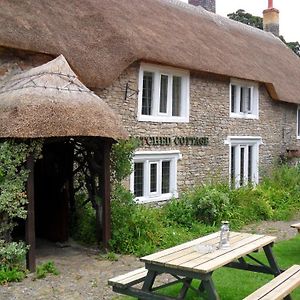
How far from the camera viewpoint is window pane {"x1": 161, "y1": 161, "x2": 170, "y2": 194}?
12411 millimetres

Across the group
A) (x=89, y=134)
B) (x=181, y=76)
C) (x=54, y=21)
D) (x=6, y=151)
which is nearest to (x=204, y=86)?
(x=181, y=76)

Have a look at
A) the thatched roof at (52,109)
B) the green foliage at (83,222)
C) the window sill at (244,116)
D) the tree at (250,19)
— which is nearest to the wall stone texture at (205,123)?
the window sill at (244,116)

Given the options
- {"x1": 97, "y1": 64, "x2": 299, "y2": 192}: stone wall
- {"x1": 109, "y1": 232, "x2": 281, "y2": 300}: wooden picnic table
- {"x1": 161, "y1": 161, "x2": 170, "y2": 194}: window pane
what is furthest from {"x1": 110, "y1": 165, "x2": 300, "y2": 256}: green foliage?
{"x1": 109, "y1": 232, "x2": 281, "y2": 300}: wooden picnic table

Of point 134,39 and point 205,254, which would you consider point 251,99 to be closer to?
point 134,39

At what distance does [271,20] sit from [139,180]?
15956 millimetres

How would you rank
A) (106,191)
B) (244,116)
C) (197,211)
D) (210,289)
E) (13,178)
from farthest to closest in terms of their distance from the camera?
(244,116)
(197,211)
(106,191)
(13,178)
(210,289)

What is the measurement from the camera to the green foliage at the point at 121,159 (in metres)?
8.52

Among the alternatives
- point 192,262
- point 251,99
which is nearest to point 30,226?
point 192,262

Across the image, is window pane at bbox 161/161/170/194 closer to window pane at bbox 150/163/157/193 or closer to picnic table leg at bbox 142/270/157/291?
window pane at bbox 150/163/157/193

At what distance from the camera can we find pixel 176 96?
1289 cm

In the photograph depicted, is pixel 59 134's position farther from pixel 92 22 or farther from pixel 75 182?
pixel 92 22

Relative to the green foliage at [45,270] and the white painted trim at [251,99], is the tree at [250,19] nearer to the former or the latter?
the white painted trim at [251,99]

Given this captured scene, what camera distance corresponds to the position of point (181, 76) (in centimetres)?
1280

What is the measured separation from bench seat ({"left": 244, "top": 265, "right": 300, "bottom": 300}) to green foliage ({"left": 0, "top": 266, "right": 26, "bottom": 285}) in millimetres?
3460
